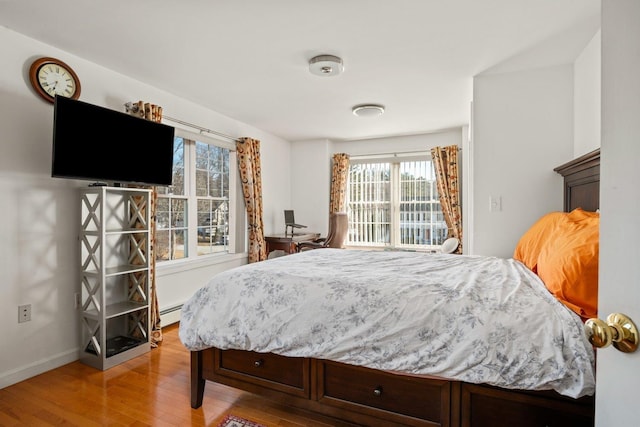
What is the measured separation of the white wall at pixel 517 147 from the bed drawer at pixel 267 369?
6.77 feet

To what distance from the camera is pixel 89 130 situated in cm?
247

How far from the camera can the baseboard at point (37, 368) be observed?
228 centimetres

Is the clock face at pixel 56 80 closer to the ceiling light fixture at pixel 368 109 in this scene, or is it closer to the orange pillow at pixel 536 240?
the ceiling light fixture at pixel 368 109

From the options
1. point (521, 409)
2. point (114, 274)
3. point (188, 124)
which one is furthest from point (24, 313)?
point (521, 409)

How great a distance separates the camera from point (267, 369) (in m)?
1.85

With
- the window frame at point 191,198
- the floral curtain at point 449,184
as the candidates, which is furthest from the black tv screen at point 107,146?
the floral curtain at point 449,184

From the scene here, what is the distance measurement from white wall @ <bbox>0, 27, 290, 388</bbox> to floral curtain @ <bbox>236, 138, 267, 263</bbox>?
181 cm

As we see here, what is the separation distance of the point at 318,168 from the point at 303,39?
11.4ft

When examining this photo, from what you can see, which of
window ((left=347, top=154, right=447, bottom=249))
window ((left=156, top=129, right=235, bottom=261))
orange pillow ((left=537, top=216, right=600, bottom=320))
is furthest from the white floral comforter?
window ((left=347, top=154, right=447, bottom=249))

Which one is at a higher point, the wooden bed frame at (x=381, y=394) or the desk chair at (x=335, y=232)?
the desk chair at (x=335, y=232)

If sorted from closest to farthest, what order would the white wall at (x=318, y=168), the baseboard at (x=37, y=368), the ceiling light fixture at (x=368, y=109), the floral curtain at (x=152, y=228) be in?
1. the baseboard at (x=37, y=368)
2. the floral curtain at (x=152, y=228)
3. the ceiling light fixture at (x=368, y=109)
4. the white wall at (x=318, y=168)

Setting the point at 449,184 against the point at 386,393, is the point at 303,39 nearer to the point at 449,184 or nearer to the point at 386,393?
the point at 386,393

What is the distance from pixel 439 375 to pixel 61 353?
9.39ft

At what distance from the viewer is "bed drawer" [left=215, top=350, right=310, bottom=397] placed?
5.80 ft
